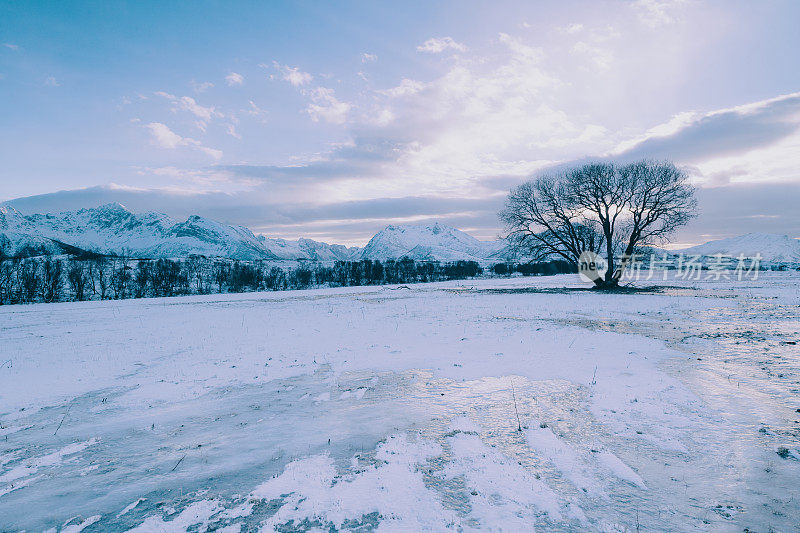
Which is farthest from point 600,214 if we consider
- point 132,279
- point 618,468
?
point 132,279

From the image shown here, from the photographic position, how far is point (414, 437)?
605 centimetres

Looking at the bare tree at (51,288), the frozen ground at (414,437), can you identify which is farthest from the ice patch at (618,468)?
the bare tree at (51,288)

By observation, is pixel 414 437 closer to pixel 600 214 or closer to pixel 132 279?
pixel 600 214

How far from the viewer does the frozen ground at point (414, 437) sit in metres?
4.20

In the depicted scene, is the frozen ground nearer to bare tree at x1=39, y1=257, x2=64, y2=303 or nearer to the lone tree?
the lone tree

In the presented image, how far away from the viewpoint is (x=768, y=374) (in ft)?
28.4

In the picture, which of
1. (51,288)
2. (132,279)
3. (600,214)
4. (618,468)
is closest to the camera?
(618,468)

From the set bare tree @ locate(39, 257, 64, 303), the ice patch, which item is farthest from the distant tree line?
the ice patch

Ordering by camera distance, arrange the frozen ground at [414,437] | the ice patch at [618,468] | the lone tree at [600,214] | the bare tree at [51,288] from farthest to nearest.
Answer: the bare tree at [51,288] < the lone tree at [600,214] < the ice patch at [618,468] < the frozen ground at [414,437]

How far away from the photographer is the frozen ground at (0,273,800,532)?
420 cm

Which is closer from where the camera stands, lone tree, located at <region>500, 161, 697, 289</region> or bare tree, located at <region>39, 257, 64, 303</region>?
lone tree, located at <region>500, 161, 697, 289</region>

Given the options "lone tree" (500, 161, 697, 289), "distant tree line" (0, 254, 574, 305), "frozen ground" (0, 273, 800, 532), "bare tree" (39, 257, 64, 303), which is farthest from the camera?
"distant tree line" (0, 254, 574, 305)

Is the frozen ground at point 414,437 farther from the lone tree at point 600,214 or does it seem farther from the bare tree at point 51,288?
the bare tree at point 51,288

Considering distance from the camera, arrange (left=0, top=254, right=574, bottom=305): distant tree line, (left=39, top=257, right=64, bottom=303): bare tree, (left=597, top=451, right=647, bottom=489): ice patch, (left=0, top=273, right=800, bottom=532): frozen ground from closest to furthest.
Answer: (left=0, top=273, right=800, bottom=532): frozen ground
(left=597, top=451, right=647, bottom=489): ice patch
(left=39, top=257, right=64, bottom=303): bare tree
(left=0, top=254, right=574, bottom=305): distant tree line
